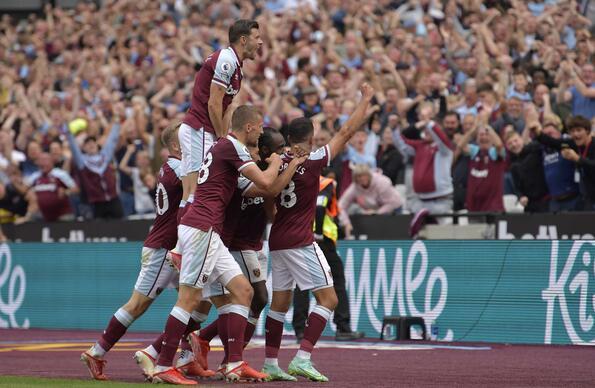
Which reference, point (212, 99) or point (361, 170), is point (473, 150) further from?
point (212, 99)

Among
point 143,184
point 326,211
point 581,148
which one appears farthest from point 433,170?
point 143,184

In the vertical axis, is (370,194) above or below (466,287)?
above

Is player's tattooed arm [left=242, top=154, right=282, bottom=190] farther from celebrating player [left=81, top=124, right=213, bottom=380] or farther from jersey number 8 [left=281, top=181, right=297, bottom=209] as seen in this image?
celebrating player [left=81, top=124, right=213, bottom=380]

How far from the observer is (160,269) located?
12594 mm

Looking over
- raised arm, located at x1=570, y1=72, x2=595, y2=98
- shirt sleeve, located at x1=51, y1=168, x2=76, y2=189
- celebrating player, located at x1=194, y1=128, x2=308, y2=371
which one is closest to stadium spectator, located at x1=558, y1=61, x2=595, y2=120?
raised arm, located at x1=570, y1=72, x2=595, y2=98

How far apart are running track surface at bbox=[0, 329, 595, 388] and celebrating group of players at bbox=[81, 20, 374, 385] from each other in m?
0.50

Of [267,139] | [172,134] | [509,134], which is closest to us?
[267,139]

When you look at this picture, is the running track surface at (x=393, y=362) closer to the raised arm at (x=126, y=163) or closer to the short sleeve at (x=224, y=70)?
the short sleeve at (x=224, y=70)

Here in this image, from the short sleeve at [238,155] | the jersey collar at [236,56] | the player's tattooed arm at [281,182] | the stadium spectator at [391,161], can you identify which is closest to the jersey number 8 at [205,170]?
the short sleeve at [238,155]

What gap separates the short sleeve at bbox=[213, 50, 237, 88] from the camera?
1230 centimetres

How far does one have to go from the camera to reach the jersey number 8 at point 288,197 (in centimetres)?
1209

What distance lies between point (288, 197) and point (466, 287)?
5.96m

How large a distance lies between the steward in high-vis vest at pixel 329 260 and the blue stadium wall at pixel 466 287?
735 millimetres

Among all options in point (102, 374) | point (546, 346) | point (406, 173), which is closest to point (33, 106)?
point (406, 173)
